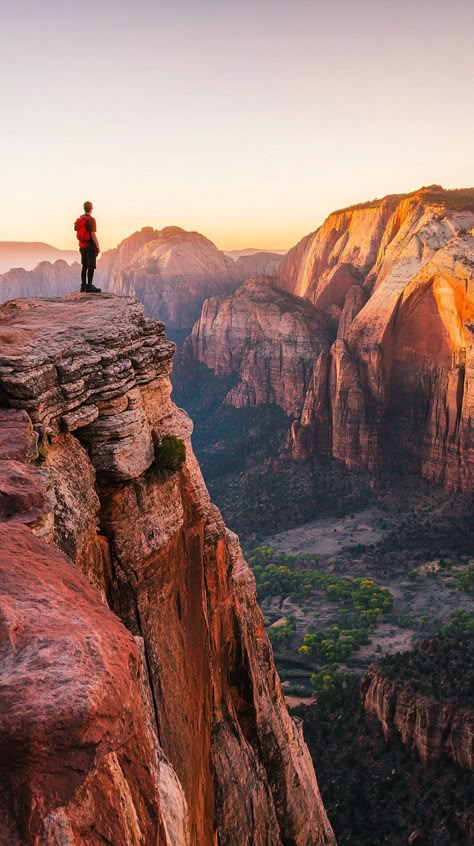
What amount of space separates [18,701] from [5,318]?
12.3 m

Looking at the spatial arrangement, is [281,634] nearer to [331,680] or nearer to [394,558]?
[331,680]

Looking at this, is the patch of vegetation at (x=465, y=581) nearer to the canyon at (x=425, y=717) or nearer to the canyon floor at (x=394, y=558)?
the canyon floor at (x=394, y=558)

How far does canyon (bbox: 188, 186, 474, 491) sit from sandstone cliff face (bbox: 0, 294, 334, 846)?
72.2m

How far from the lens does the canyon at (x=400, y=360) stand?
87.9 metres

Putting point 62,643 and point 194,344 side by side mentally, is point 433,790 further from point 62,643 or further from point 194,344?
point 194,344

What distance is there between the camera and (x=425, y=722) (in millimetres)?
35031

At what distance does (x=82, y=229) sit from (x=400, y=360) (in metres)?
82.1

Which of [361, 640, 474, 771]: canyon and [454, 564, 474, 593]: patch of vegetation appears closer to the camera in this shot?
[361, 640, 474, 771]: canyon

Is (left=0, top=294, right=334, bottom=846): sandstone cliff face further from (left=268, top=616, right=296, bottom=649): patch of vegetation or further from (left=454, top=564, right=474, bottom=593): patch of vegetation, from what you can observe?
(left=454, top=564, right=474, bottom=593): patch of vegetation

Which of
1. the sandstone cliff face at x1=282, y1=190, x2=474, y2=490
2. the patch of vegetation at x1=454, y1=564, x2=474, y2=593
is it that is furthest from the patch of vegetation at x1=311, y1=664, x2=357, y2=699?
the sandstone cliff face at x1=282, y1=190, x2=474, y2=490

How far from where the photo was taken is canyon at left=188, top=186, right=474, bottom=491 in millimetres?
87875

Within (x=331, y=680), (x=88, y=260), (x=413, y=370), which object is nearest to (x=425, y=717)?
(x=331, y=680)

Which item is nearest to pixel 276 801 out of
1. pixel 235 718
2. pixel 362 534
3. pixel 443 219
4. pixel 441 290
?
pixel 235 718

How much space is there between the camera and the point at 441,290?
88812mm
